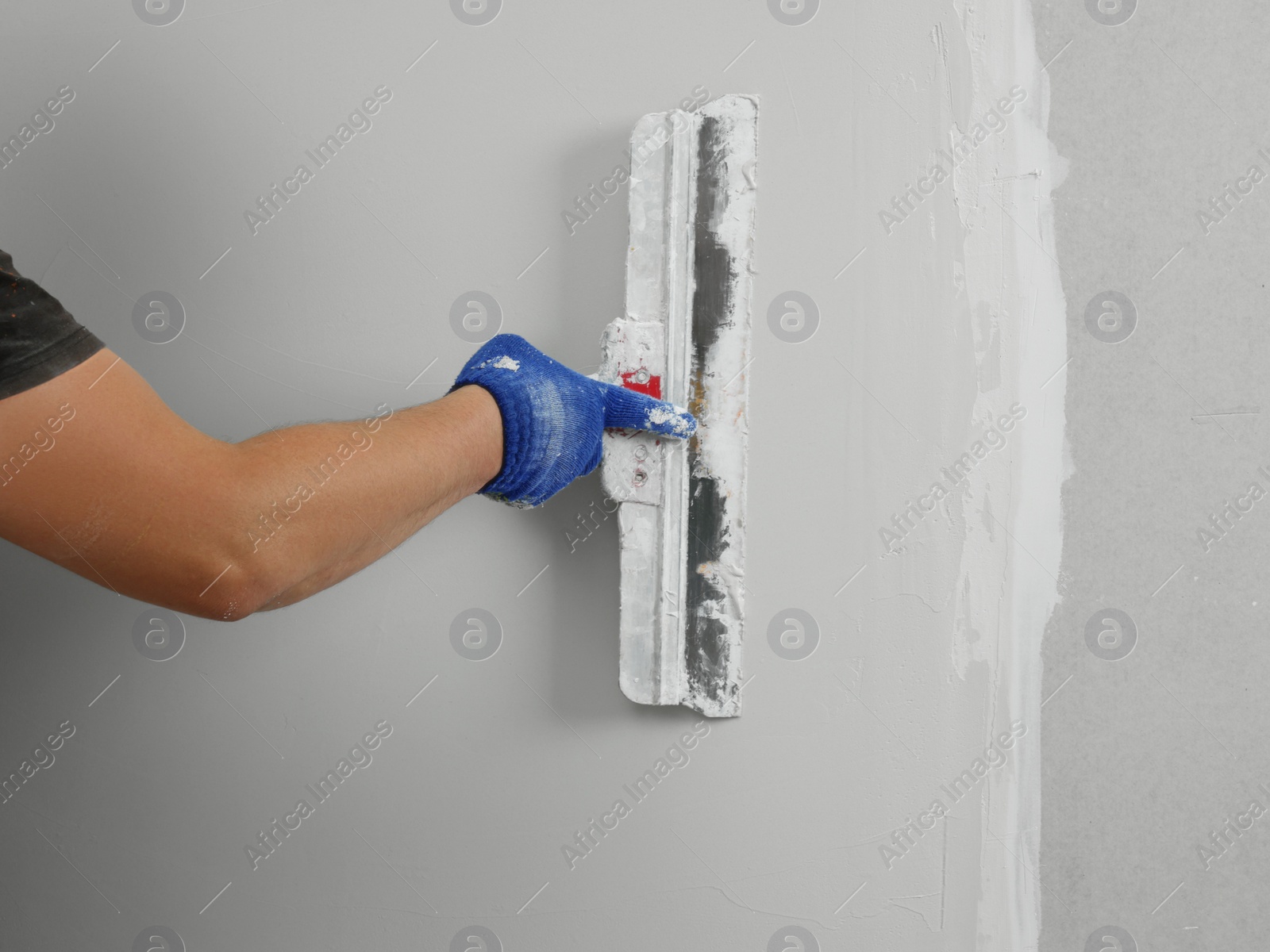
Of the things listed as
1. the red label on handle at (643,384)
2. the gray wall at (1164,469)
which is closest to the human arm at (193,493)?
the red label on handle at (643,384)

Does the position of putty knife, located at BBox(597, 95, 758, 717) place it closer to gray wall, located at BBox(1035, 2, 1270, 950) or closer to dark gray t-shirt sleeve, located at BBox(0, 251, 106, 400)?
gray wall, located at BBox(1035, 2, 1270, 950)

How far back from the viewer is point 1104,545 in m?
1.10

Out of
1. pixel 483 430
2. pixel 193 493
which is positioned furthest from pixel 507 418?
pixel 193 493

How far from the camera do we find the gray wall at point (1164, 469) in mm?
1082

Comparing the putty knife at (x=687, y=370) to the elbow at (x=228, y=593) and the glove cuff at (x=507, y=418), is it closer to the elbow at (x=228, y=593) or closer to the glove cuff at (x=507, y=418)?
the glove cuff at (x=507, y=418)

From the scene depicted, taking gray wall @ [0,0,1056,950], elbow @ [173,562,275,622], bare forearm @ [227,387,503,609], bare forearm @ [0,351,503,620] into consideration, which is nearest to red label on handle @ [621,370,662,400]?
gray wall @ [0,0,1056,950]

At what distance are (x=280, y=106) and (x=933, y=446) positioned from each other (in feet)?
3.33

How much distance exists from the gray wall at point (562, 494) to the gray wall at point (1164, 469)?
1 centimetres

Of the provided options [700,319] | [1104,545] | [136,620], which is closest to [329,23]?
[700,319]

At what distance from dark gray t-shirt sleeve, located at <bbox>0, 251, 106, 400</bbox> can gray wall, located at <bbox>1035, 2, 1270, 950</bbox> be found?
111 cm

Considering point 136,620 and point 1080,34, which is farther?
point 136,620

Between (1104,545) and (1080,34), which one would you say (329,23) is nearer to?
(1080,34)

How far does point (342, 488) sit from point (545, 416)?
0.28m

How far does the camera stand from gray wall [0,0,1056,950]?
3.63 ft
